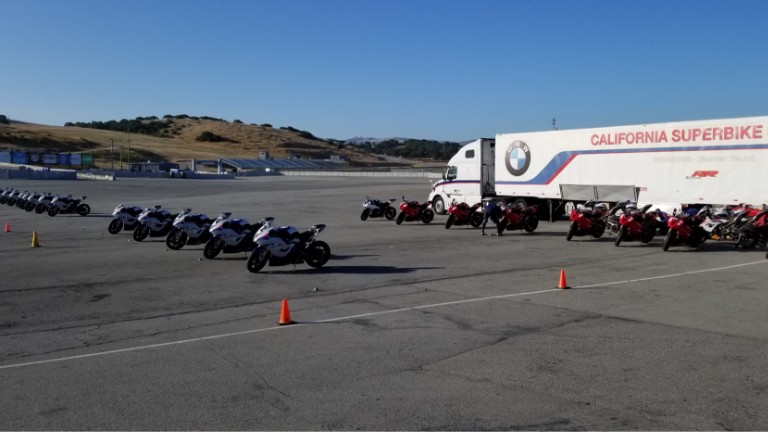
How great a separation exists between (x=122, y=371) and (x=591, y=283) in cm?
844

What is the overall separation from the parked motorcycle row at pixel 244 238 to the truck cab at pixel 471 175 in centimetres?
1488

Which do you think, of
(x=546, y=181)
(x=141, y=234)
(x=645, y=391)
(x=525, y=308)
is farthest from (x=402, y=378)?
(x=546, y=181)

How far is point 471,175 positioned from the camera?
32.7m

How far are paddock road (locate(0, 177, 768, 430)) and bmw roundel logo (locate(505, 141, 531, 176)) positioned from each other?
1387 centimetres

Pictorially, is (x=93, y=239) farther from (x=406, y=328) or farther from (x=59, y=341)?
(x=406, y=328)

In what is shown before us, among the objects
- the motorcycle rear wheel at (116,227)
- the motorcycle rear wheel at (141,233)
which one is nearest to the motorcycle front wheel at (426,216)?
the motorcycle rear wheel at (141,233)

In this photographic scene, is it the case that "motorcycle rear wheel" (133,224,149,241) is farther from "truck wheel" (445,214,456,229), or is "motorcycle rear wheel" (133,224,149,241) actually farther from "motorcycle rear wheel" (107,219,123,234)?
"truck wheel" (445,214,456,229)

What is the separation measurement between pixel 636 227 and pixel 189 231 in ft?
38.3

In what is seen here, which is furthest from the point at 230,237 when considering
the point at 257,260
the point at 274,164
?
the point at 274,164

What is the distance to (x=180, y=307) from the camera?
36.9ft

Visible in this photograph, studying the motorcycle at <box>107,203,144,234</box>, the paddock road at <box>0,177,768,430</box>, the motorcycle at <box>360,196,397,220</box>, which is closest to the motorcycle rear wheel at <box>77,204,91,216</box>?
the motorcycle at <box>107,203,144,234</box>

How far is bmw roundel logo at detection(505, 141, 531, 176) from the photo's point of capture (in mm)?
30381

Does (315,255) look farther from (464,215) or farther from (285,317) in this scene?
(464,215)

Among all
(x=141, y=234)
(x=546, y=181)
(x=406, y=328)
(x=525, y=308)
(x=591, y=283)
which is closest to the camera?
(x=406, y=328)
